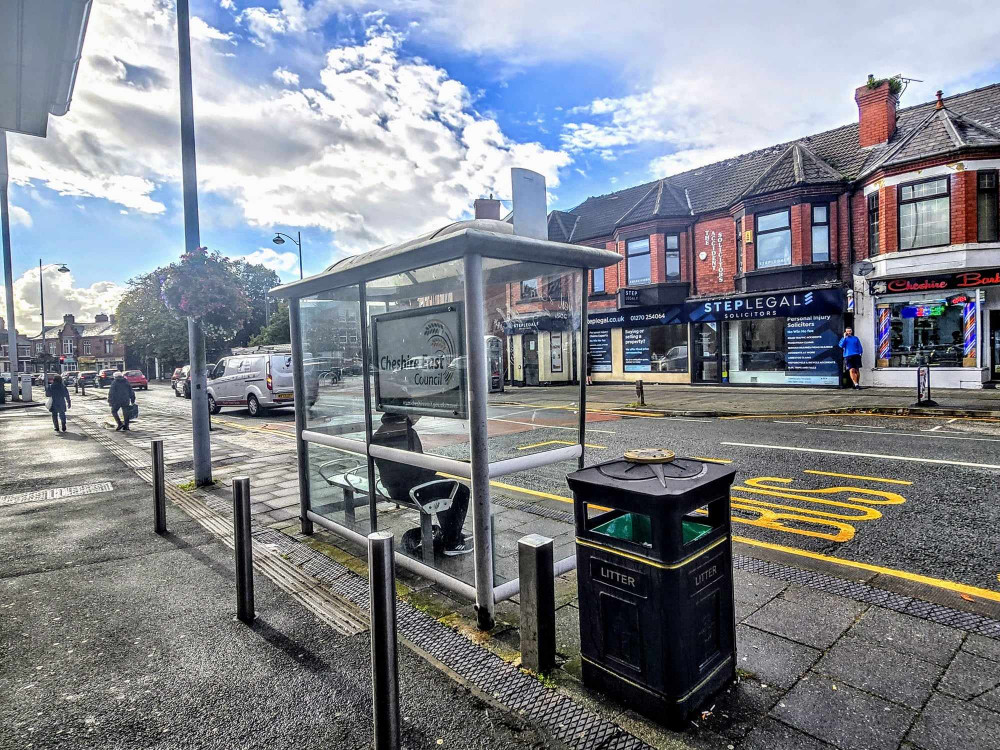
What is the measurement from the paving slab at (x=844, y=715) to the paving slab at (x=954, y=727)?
0.19 feet

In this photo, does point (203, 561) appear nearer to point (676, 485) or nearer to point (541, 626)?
point (541, 626)

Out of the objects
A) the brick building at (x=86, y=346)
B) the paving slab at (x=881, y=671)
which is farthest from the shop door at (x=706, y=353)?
the brick building at (x=86, y=346)


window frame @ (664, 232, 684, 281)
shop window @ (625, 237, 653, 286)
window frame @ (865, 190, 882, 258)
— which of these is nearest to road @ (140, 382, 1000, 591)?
window frame @ (865, 190, 882, 258)

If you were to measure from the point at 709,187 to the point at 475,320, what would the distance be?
81.9 feet

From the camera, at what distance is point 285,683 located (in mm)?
2918

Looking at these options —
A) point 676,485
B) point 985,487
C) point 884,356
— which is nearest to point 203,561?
point 676,485

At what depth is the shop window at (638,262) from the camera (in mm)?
25234

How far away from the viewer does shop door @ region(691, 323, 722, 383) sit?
2305 cm

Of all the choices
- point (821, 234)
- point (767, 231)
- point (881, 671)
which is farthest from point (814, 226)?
point (881, 671)

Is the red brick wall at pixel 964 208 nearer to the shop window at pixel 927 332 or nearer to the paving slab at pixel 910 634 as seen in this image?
the shop window at pixel 927 332

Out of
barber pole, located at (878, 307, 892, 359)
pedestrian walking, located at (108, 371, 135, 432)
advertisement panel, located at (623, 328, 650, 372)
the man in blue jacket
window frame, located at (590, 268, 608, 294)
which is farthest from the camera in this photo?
window frame, located at (590, 268, 608, 294)

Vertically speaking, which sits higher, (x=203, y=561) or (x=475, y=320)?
(x=475, y=320)

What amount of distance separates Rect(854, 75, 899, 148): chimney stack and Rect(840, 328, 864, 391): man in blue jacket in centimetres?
726

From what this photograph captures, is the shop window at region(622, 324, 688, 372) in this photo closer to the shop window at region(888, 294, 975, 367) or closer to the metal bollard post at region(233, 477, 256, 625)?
the shop window at region(888, 294, 975, 367)
